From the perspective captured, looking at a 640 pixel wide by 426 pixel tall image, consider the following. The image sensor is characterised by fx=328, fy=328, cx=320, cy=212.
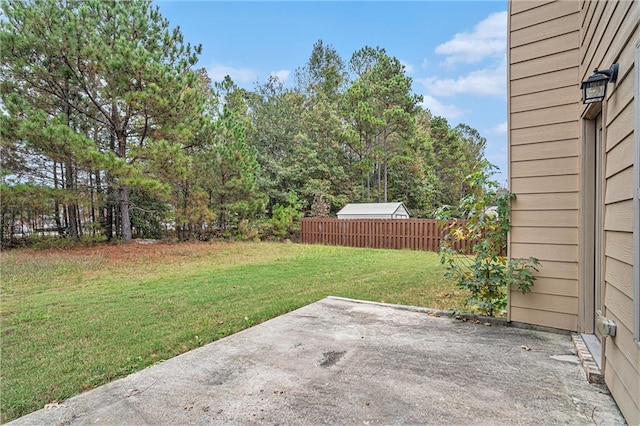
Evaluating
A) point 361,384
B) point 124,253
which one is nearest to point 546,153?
point 361,384

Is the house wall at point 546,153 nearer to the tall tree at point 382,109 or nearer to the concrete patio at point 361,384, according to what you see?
the concrete patio at point 361,384

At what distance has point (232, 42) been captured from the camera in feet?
29.2

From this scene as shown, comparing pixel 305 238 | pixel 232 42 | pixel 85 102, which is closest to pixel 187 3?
pixel 232 42

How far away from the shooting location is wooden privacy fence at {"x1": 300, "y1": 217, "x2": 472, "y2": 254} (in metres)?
11.5

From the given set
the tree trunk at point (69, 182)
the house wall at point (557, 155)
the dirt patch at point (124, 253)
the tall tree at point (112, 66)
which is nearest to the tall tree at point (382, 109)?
the tall tree at point (112, 66)

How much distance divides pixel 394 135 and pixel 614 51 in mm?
18810

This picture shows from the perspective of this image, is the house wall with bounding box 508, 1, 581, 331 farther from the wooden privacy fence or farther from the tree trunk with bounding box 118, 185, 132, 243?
the tree trunk with bounding box 118, 185, 132, 243

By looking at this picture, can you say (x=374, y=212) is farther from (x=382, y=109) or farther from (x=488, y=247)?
(x=488, y=247)

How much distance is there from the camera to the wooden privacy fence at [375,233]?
37.7ft

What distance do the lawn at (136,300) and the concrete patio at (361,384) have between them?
0.40 metres

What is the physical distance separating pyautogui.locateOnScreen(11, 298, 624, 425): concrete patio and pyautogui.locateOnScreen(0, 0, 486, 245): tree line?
194 centimetres

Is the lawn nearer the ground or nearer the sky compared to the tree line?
nearer the ground

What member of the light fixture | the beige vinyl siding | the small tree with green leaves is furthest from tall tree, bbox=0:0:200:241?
the beige vinyl siding

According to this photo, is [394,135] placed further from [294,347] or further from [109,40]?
[294,347]
